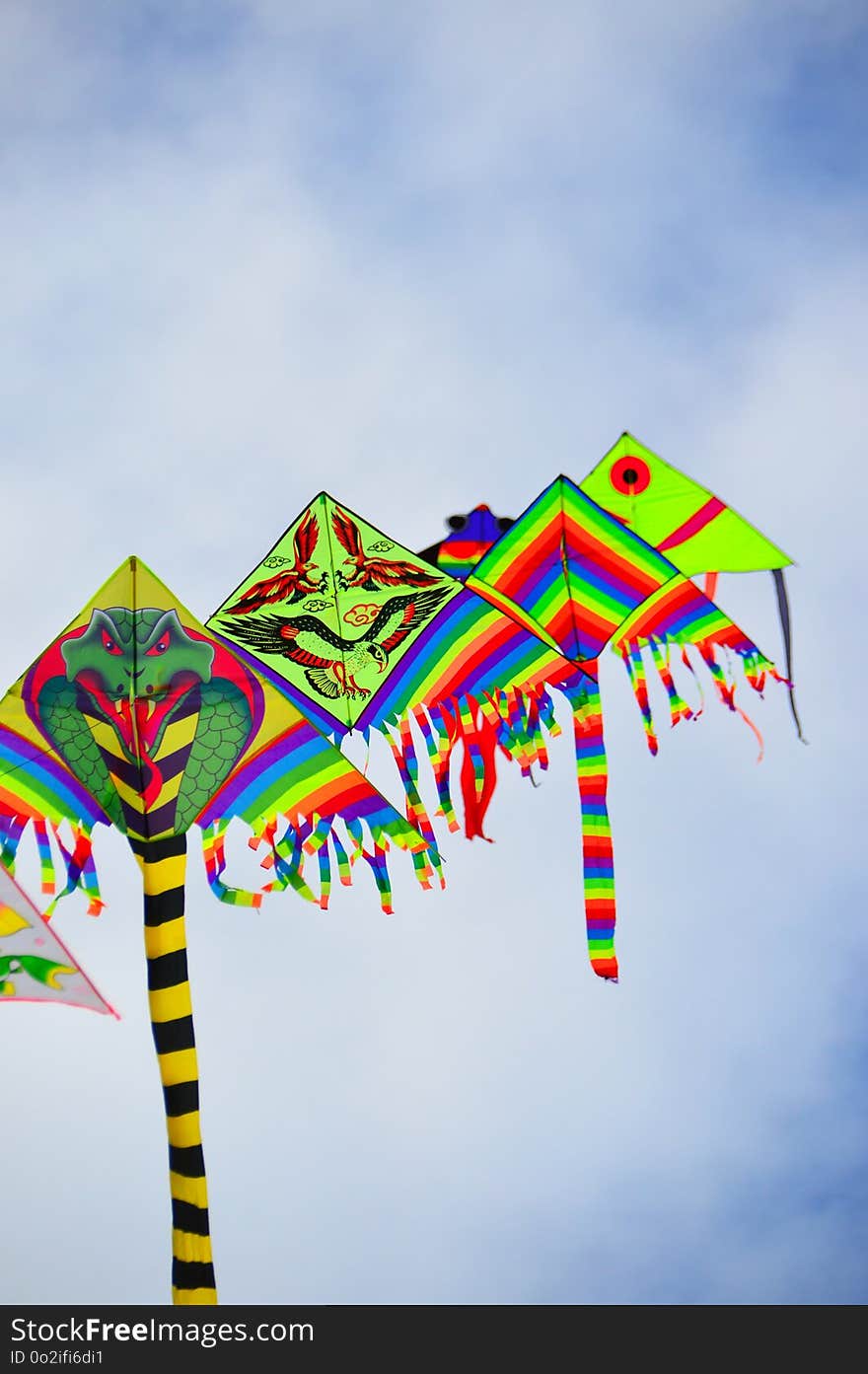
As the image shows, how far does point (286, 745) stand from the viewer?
757 cm

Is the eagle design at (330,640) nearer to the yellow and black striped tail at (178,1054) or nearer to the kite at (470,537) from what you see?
the kite at (470,537)

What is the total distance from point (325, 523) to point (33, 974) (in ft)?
10.5

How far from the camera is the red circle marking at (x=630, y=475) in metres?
9.51

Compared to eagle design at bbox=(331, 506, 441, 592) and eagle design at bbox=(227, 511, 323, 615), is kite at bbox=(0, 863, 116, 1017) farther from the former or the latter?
eagle design at bbox=(331, 506, 441, 592)

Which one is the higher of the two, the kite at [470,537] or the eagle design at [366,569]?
the kite at [470,537]

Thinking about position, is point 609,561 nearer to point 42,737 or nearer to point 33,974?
point 42,737

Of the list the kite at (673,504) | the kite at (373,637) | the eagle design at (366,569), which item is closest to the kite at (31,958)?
the kite at (373,637)

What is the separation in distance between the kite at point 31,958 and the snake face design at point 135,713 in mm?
1068

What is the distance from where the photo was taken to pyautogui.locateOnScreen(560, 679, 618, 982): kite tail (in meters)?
8.92

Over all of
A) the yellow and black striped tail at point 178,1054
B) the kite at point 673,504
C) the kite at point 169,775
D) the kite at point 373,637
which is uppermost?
the kite at point 673,504

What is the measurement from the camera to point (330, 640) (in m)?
8.76

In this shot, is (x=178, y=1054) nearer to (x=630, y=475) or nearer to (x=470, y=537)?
(x=470, y=537)

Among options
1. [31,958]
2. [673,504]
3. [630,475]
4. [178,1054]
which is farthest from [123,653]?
[673,504]

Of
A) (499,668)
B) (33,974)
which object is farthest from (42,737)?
(499,668)
